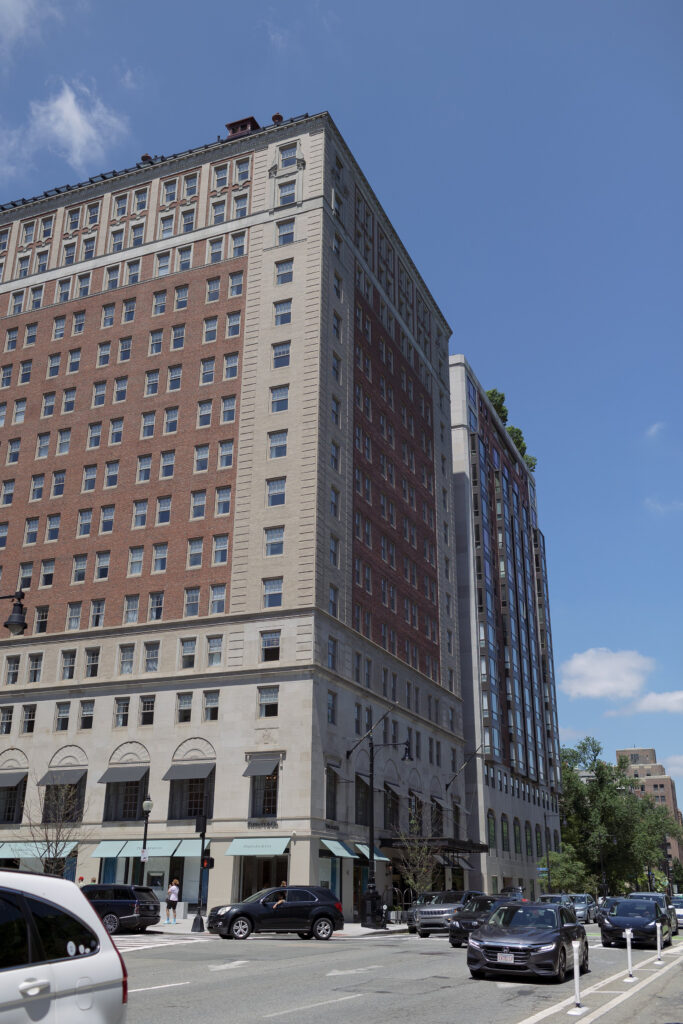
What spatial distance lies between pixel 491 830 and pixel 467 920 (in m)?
55.1

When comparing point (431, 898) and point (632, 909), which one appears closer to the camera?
point (632, 909)

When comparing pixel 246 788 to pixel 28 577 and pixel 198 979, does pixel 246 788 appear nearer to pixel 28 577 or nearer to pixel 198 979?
pixel 28 577

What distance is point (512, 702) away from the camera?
96188mm

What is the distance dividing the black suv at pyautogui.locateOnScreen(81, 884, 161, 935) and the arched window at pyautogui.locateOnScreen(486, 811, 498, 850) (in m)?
52.0

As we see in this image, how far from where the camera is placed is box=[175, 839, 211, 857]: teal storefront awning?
4997 centimetres

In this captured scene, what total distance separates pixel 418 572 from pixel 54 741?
1215 inches

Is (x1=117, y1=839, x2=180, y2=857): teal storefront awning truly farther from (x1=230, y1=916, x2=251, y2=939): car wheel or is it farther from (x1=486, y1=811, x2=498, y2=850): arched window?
(x1=486, y1=811, x2=498, y2=850): arched window

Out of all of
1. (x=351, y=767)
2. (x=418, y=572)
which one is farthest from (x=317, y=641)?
(x=418, y=572)

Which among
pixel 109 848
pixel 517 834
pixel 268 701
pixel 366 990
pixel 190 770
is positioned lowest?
pixel 366 990

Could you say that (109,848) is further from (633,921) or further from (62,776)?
(633,921)

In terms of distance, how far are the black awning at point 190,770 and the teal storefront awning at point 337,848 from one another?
7493 millimetres

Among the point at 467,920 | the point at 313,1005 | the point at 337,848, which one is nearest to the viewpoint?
the point at 313,1005

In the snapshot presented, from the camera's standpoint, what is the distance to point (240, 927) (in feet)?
106

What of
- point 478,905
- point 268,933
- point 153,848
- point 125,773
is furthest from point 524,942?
point 125,773
